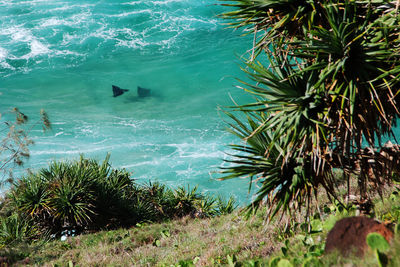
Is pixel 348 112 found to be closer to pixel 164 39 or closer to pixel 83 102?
pixel 83 102

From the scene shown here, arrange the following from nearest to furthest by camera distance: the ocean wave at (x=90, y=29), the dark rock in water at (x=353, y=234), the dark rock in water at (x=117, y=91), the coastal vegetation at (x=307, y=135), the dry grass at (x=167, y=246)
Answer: the dark rock in water at (x=353, y=234) < the coastal vegetation at (x=307, y=135) < the dry grass at (x=167, y=246) < the dark rock in water at (x=117, y=91) < the ocean wave at (x=90, y=29)

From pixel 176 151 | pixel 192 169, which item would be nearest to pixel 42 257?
pixel 192 169

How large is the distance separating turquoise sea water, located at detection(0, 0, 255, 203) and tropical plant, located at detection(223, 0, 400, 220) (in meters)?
15.5

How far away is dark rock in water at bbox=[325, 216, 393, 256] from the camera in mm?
3467

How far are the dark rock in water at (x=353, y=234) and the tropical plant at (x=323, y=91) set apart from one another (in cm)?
108

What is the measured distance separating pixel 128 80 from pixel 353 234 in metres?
32.5

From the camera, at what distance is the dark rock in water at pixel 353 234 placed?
3.47m

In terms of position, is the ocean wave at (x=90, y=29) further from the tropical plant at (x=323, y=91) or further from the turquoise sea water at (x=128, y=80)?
the tropical plant at (x=323, y=91)

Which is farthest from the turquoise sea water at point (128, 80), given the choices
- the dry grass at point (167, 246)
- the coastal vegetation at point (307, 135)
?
the coastal vegetation at point (307, 135)

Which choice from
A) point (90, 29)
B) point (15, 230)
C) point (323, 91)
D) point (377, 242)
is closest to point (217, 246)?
point (323, 91)

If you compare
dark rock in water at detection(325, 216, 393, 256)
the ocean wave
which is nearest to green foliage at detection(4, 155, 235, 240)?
dark rock in water at detection(325, 216, 393, 256)

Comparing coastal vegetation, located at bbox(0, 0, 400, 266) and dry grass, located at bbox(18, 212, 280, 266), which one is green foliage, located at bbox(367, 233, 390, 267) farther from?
dry grass, located at bbox(18, 212, 280, 266)

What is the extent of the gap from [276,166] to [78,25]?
4054 centimetres

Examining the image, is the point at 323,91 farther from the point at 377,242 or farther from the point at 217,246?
the point at 217,246
